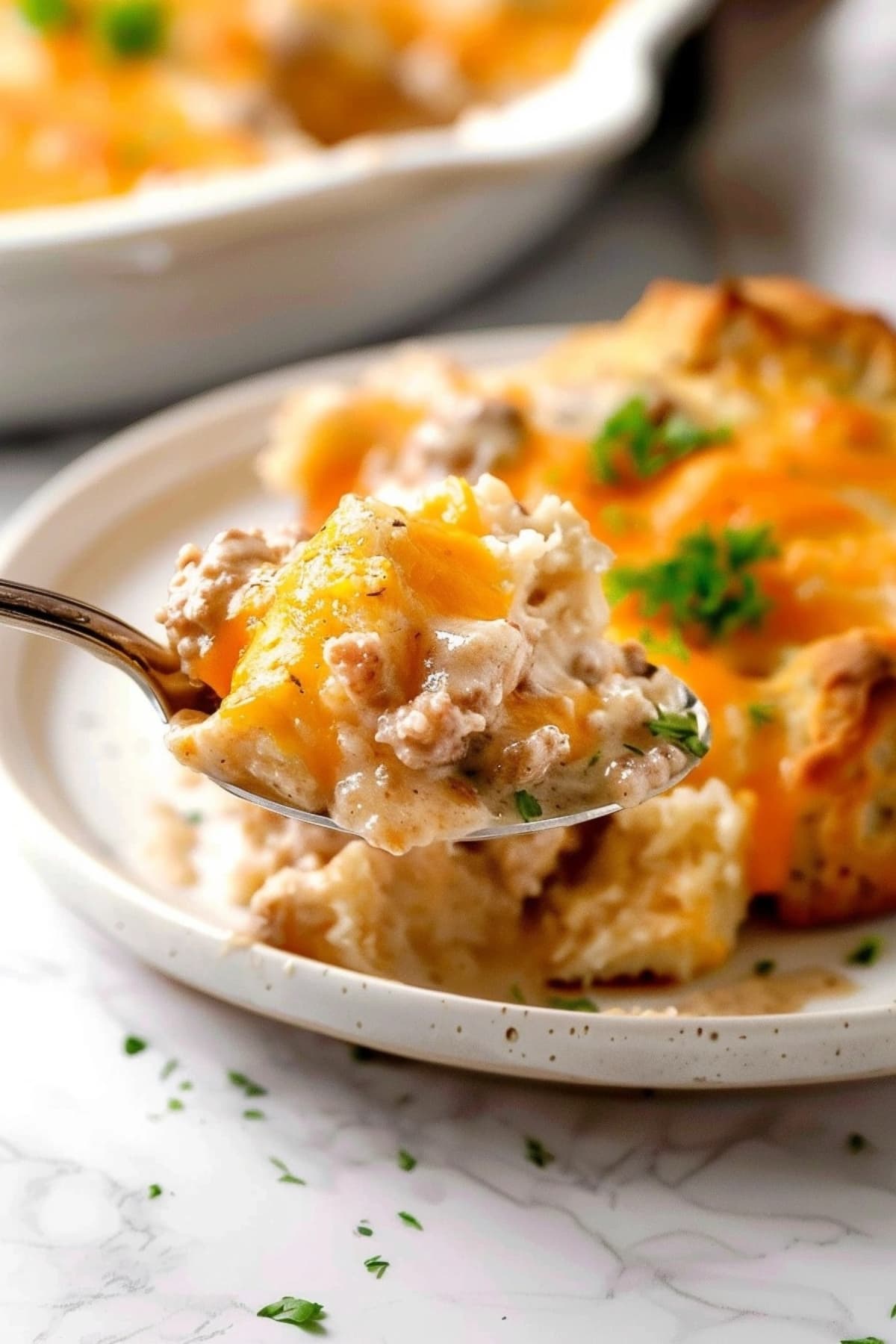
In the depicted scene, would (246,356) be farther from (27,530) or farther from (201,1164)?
(201,1164)

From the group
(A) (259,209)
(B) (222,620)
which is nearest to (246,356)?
(A) (259,209)

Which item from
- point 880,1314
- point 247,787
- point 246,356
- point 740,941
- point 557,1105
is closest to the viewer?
point 880,1314

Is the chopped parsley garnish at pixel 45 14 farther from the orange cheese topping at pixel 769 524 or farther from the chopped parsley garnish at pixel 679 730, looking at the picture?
the chopped parsley garnish at pixel 679 730

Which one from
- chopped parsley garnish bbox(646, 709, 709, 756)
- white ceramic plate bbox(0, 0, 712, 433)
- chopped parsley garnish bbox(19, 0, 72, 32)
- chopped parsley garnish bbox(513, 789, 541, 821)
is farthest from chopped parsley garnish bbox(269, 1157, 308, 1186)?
chopped parsley garnish bbox(19, 0, 72, 32)

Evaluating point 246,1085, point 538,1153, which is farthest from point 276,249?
point 538,1153

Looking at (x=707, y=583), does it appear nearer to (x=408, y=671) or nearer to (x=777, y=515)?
(x=777, y=515)

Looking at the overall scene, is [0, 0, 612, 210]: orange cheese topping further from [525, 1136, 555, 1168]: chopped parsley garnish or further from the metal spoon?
[525, 1136, 555, 1168]: chopped parsley garnish
